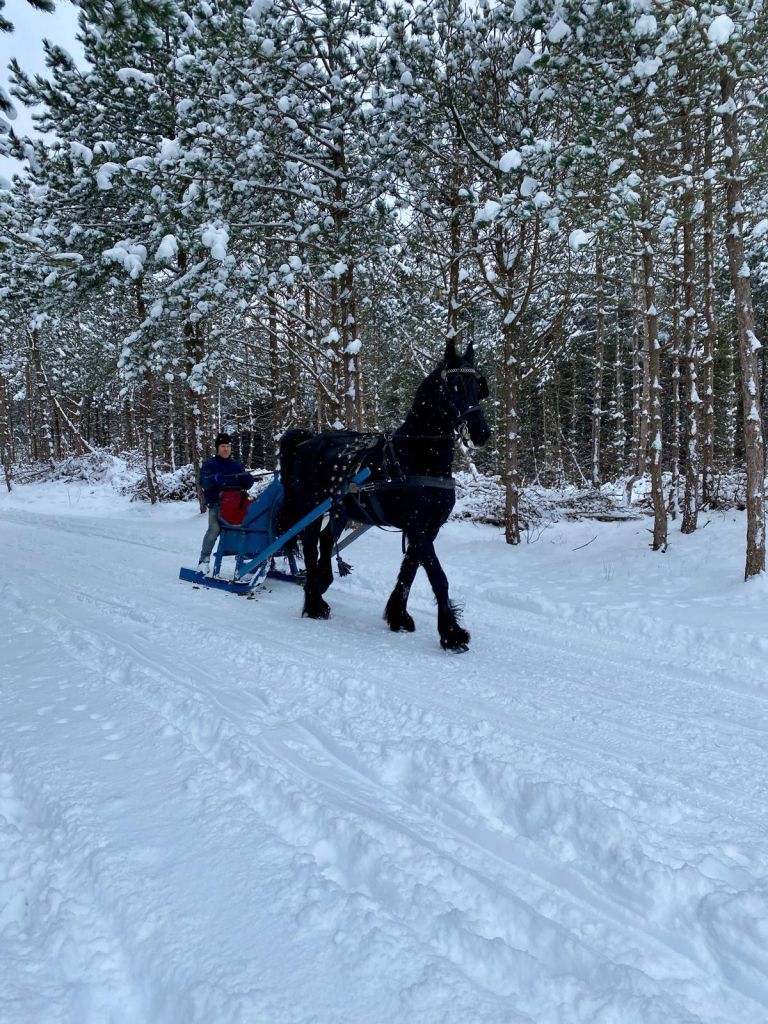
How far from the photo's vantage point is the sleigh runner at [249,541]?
6.89 meters

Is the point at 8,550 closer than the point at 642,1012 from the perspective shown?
No

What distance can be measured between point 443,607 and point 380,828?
253 cm

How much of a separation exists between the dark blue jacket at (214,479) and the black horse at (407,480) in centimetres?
130

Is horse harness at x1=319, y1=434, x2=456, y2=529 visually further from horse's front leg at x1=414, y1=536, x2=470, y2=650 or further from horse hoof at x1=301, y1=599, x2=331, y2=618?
horse hoof at x1=301, y1=599, x2=331, y2=618

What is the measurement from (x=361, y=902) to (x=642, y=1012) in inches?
33.0

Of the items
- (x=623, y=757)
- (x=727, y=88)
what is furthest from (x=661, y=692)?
(x=727, y=88)

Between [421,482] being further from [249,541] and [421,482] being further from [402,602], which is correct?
[249,541]

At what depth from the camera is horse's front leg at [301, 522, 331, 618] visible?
5816mm

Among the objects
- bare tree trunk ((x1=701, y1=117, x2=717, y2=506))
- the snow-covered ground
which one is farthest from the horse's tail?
bare tree trunk ((x1=701, y1=117, x2=717, y2=506))

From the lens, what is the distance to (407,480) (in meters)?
5.07

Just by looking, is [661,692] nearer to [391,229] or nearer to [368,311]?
[391,229]

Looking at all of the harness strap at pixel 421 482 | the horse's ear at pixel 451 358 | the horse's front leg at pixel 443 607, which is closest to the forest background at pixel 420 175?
the horse's ear at pixel 451 358

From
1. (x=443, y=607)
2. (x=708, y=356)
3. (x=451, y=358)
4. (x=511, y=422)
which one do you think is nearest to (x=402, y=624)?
(x=443, y=607)

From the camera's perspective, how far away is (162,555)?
9352mm
